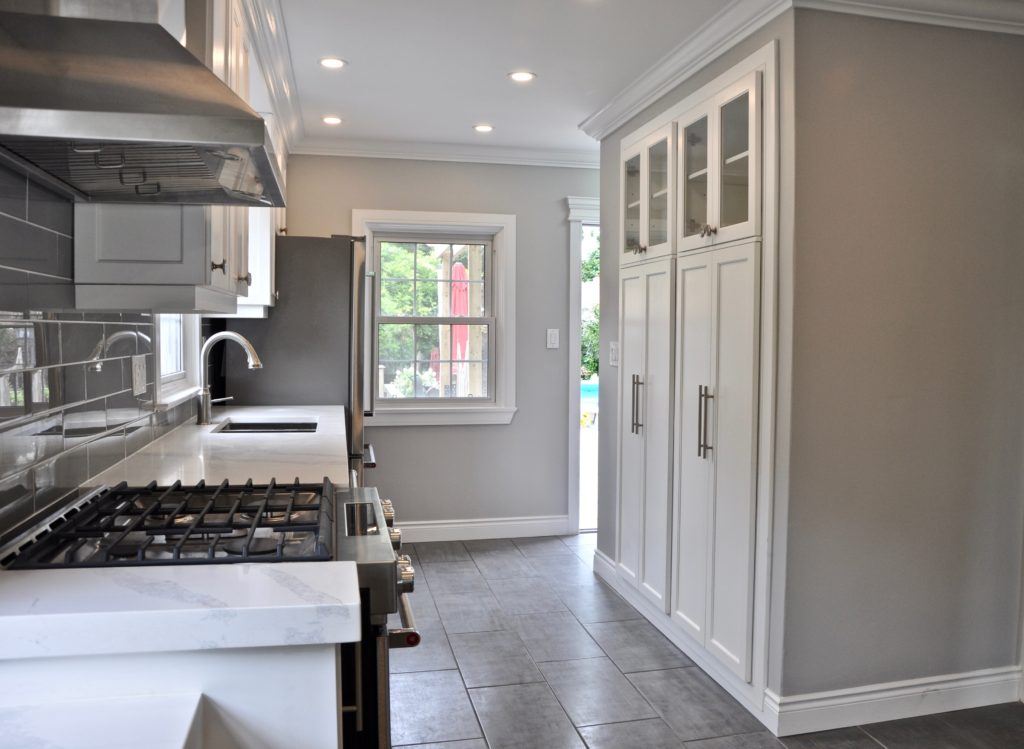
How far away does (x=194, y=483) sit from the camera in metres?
2.02

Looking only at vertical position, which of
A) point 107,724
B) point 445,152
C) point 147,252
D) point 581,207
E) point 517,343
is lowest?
point 107,724

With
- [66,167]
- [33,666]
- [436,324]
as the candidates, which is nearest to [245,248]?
[66,167]

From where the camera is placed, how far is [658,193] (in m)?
3.52

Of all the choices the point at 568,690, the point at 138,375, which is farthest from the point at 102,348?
the point at 568,690

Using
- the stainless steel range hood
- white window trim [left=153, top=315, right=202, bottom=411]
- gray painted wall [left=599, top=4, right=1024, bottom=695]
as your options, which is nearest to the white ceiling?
gray painted wall [left=599, top=4, right=1024, bottom=695]

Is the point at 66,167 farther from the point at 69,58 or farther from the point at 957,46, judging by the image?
the point at 957,46

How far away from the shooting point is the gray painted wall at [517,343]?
16.1 feet

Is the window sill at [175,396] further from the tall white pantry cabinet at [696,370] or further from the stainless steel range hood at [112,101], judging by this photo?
the tall white pantry cabinet at [696,370]

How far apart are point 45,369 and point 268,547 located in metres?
0.62

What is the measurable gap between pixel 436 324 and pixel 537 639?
2247 millimetres

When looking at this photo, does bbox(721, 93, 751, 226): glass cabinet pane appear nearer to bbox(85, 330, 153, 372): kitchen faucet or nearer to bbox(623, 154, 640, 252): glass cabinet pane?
bbox(623, 154, 640, 252): glass cabinet pane

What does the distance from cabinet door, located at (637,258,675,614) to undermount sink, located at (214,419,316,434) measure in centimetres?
142

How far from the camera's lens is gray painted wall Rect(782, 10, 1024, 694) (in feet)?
8.51

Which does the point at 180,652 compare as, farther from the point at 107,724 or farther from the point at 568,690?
the point at 568,690
